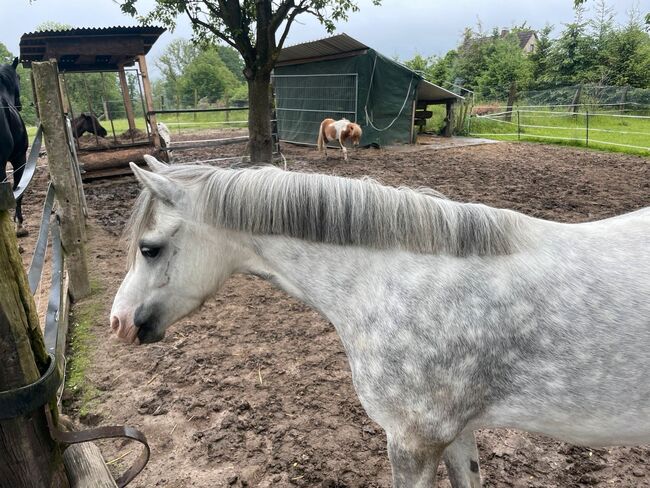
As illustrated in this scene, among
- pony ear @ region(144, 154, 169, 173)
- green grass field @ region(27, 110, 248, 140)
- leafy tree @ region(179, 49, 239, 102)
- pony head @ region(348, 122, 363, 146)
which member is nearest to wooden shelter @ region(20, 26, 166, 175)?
pony head @ region(348, 122, 363, 146)

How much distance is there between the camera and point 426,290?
156 cm

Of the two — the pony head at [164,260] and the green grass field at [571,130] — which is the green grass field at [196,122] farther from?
the pony head at [164,260]

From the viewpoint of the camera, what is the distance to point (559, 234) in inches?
68.3

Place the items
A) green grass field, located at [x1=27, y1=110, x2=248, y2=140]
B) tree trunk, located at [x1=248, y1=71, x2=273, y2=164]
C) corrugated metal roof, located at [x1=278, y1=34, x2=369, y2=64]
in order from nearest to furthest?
tree trunk, located at [x1=248, y1=71, x2=273, y2=164] → corrugated metal roof, located at [x1=278, y1=34, x2=369, y2=64] → green grass field, located at [x1=27, y1=110, x2=248, y2=140]

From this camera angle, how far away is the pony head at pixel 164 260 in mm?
1697

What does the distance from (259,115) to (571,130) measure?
568 inches

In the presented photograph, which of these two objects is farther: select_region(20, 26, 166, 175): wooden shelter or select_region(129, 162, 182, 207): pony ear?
select_region(20, 26, 166, 175): wooden shelter

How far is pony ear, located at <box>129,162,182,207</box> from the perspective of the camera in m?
1.64

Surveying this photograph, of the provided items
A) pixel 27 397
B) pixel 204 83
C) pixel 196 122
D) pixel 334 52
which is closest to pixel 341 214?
pixel 27 397

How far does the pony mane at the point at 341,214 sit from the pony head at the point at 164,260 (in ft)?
0.07

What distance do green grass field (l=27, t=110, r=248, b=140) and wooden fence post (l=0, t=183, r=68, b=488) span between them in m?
22.2

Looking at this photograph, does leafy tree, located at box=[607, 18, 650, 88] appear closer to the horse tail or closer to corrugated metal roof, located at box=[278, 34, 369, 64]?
corrugated metal roof, located at box=[278, 34, 369, 64]

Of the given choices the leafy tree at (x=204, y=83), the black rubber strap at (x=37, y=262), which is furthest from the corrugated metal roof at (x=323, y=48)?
the leafy tree at (x=204, y=83)

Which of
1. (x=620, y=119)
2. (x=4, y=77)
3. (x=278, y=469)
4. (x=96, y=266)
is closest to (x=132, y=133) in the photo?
(x=4, y=77)
